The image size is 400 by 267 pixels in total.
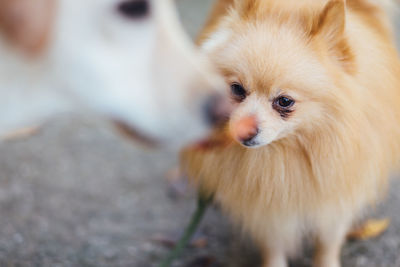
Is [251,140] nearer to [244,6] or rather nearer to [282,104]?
[282,104]

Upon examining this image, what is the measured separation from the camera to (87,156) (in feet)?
9.55

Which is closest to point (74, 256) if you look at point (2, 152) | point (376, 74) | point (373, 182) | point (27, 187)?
point (27, 187)

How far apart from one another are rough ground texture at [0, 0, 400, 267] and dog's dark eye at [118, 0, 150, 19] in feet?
3.98

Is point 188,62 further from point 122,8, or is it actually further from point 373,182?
point 373,182

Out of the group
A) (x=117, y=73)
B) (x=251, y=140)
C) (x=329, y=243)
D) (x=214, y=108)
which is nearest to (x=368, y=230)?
(x=329, y=243)

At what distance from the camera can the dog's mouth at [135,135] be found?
1.29m

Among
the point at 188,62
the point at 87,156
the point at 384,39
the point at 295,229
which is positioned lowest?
the point at 295,229

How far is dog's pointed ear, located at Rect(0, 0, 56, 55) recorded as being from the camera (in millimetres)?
1091

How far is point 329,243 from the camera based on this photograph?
6.38 feet

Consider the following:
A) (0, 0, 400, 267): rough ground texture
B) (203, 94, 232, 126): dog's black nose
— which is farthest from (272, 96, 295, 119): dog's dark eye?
(0, 0, 400, 267): rough ground texture

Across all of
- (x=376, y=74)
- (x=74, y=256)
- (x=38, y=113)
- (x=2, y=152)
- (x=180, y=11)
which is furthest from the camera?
(x=180, y=11)

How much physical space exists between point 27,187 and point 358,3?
1.81 metres

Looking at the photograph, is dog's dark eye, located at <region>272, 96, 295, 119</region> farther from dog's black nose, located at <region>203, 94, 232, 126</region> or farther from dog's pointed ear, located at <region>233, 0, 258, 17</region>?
dog's pointed ear, located at <region>233, 0, 258, 17</region>

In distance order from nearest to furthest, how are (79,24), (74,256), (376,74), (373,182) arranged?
(79,24)
(376,74)
(373,182)
(74,256)
